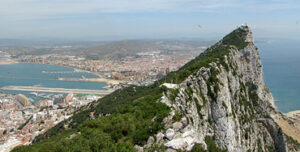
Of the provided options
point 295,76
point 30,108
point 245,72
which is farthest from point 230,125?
point 295,76

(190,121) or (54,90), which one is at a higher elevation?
(190,121)

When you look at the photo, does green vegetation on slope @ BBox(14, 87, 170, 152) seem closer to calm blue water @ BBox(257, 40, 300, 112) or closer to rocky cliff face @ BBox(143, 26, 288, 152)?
rocky cliff face @ BBox(143, 26, 288, 152)

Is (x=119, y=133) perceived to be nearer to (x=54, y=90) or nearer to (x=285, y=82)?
(x=54, y=90)

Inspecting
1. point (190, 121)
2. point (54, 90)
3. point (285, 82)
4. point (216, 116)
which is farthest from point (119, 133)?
point (285, 82)

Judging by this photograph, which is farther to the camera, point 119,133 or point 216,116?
point 216,116

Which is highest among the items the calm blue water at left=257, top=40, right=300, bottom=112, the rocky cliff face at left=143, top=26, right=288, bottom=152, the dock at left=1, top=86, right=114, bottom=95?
the rocky cliff face at left=143, top=26, right=288, bottom=152

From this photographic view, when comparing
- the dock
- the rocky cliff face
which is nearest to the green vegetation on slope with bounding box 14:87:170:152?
the rocky cliff face

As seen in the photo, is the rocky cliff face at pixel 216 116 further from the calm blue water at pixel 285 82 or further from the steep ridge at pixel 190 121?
the calm blue water at pixel 285 82
